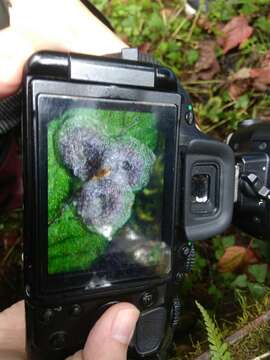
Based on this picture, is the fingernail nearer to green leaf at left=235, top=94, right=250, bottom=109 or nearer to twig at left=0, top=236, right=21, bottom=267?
twig at left=0, top=236, right=21, bottom=267

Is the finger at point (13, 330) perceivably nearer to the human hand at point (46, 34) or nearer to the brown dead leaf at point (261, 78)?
the human hand at point (46, 34)

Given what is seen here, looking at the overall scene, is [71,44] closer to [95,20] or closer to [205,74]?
[95,20]

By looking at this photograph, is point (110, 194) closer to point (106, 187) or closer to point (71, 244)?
point (106, 187)

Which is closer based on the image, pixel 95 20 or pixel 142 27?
pixel 95 20

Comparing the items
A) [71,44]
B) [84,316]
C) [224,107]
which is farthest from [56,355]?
[224,107]

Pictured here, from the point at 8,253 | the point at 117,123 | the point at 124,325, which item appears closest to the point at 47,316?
the point at 124,325
